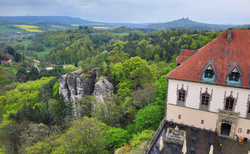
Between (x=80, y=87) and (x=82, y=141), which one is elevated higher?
(x=80, y=87)

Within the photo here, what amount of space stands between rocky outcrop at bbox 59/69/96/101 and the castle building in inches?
1172

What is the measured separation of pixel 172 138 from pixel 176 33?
142326mm

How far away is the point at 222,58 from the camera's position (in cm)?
2636

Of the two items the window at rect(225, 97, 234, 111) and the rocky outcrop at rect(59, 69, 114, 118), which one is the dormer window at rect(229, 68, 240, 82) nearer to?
the window at rect(225, 97, 234, 111)

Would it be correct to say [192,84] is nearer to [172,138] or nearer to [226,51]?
[226,51]

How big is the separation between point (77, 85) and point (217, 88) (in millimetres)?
38391

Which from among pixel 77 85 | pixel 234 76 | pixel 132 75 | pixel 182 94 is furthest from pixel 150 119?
pixel 77 85

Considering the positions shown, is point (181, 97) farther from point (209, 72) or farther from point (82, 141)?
point (82, 141)

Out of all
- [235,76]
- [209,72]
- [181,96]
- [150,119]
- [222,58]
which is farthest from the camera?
[150,119]

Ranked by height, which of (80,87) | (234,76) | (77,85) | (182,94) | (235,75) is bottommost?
(80,87)

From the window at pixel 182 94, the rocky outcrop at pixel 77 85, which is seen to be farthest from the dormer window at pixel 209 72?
the rocky outcrop at pixel 77 85

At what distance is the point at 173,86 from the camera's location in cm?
2858

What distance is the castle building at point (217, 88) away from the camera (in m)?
24.9

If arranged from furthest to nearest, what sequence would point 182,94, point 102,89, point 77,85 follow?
1. point 77,85
2. point 102,89
3. point 182,94
